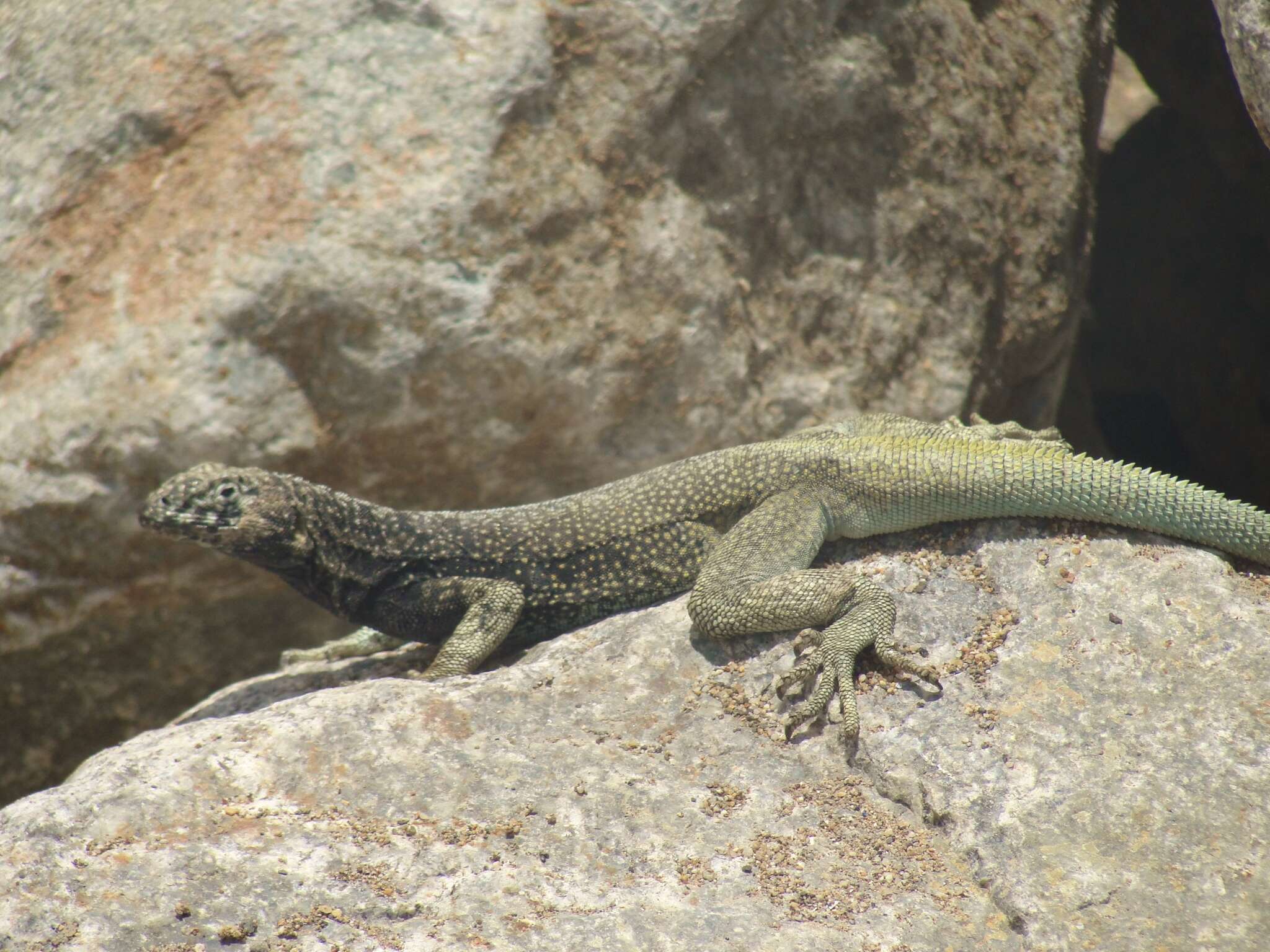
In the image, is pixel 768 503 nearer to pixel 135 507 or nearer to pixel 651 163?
pixel 651 163

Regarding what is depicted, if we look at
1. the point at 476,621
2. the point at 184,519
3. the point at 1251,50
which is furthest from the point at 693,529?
the point at 1251,50

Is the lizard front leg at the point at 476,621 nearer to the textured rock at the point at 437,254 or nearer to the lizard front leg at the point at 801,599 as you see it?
the lizard front leg at the point at 801,599

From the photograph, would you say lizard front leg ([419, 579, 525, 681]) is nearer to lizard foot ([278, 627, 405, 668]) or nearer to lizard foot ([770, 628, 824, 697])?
lizard foot ([278, 627, 405, 668])

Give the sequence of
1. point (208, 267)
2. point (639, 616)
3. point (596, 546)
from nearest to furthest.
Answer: point (639, 616)
point (596, 546)
point (208, 267)

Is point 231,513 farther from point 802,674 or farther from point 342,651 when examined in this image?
point 802,674

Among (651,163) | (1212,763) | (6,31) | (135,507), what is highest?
(6,31)

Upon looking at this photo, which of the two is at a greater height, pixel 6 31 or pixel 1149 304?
pixel 6 31

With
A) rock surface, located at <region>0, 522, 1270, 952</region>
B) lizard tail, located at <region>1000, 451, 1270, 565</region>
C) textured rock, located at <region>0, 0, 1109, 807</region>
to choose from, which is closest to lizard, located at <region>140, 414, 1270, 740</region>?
lizard tail, located at <region>1000, 451, 1270, 565</region>

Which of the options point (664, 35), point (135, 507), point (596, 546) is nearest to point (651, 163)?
point (664, 35)
